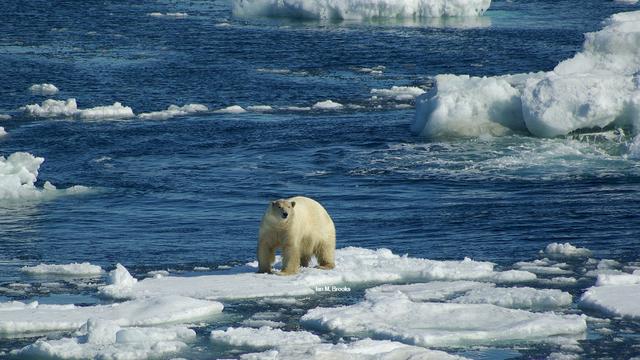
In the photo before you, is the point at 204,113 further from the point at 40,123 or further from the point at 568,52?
the point at 568,52

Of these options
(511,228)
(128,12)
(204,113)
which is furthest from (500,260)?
(128,12)

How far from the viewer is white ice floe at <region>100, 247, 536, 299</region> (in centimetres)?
1155

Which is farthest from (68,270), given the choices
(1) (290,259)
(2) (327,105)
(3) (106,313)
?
(2) (327,105)

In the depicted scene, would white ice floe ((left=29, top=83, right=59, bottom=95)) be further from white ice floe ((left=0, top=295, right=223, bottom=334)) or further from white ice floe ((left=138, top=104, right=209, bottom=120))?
white ice floe ((left=0, top=295, right=223, bottom=334))

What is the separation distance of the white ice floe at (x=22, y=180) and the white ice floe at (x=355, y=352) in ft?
35.6

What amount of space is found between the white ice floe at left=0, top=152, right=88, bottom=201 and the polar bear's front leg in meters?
8.09

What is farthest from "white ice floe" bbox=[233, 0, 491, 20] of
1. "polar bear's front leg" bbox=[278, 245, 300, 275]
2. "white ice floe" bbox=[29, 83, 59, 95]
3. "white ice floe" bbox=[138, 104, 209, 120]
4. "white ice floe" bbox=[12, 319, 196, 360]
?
"white ice floe" bbox=[12, 319, 196, 360]

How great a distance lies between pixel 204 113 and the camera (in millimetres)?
26797

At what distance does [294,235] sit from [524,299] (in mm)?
2450

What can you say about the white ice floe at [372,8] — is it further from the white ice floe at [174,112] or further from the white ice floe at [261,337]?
the white ice floe at [261,337]

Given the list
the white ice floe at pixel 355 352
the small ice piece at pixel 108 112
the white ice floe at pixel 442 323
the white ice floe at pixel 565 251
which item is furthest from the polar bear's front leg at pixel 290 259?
the small ice piece at pixel 108 112

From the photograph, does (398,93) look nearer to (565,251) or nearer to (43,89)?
(43,89)

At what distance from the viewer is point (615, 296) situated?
36.7 feet

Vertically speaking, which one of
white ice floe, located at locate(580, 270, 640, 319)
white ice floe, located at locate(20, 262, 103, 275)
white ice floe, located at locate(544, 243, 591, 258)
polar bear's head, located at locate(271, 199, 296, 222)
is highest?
polar bear's head, located at locate(271, 199, 296, 222)
